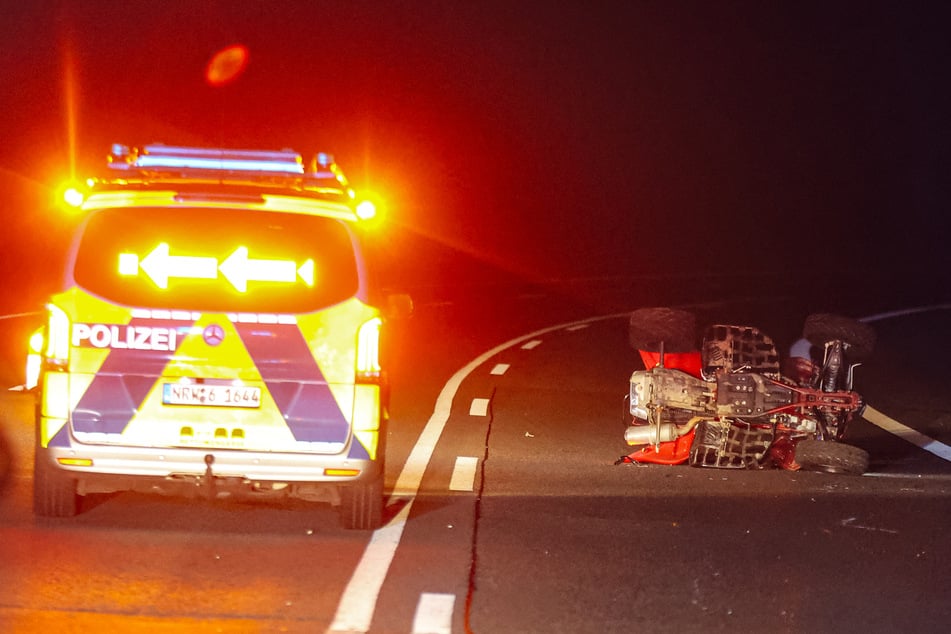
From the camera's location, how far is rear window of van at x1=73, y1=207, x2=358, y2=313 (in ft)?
23.9

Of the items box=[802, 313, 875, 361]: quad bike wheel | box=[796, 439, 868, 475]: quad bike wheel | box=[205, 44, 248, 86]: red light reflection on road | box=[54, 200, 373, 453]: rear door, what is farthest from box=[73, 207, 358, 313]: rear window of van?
box=[205, 44, 248, 86]: red light reflection on road

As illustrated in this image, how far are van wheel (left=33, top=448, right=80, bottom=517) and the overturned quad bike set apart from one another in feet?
13.5

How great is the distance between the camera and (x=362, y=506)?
7.76 meters

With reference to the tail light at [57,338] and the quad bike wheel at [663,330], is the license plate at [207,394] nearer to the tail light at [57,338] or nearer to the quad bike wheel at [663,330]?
the tail light at [57,338]

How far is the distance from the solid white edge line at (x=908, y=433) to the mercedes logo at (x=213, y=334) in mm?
6565

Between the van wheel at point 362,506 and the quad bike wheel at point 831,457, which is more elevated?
the van wheel at point 362,506

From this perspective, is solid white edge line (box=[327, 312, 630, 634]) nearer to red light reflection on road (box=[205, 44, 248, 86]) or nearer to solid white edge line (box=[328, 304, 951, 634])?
solid white edge line (box=[328, 304, 951, 634])

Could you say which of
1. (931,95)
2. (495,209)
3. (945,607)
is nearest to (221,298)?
(945,607)

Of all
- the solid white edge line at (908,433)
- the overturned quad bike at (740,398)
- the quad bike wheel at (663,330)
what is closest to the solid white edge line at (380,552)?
the overturned quad bike at (740,398)

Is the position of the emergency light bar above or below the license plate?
above

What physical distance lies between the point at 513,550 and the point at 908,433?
21.9 ft

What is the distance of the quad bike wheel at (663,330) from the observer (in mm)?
10406

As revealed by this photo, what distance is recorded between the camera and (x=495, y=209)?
196ft

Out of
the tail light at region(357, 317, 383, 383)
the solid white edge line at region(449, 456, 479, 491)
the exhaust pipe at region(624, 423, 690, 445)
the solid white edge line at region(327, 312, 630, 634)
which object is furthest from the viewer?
the exhaust pipe at region(624, 423, 690, 445)
